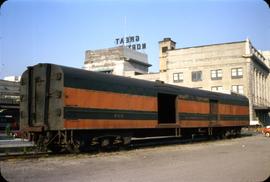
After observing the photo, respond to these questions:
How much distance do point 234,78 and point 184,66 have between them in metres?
11.0

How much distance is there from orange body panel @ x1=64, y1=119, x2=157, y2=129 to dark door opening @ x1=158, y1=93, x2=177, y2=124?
4096 mm

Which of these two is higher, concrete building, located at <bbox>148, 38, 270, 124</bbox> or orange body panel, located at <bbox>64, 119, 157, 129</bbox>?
concrete building, located at <bbox>148, 38, 270, 124</bbox>

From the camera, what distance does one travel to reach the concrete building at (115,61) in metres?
97.1

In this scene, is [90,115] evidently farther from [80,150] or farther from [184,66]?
[184,66]

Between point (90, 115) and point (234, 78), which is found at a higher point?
point (234, 78)

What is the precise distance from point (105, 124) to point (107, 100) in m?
1.30

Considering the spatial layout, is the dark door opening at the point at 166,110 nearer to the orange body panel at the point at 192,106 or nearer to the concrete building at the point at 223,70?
the orange body panel at the point at 192,106

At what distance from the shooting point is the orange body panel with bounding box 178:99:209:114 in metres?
27.1

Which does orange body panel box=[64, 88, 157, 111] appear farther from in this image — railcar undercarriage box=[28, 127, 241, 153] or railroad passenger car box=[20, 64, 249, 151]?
railcar undercarriage box=[28, 127, 241, 153]

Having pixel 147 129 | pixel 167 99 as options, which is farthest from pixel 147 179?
pixel 167 99

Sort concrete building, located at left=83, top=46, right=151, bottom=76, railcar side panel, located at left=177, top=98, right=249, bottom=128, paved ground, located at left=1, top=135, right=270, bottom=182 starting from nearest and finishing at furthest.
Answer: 1. paved ground, located at left=1, top=135, right=270, bottom=182
2. railcar side panel, located at left=177, top=98, right=249, bottom=128
3. concrete building, located at left=83, top=46, right=151, bottom=76

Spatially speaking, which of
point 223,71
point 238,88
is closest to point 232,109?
point 238,88

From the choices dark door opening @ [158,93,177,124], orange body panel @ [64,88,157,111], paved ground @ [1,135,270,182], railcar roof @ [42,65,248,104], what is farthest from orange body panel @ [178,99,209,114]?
paved ground @ [1,135,270,182]

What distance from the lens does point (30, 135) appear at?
1920 cm
